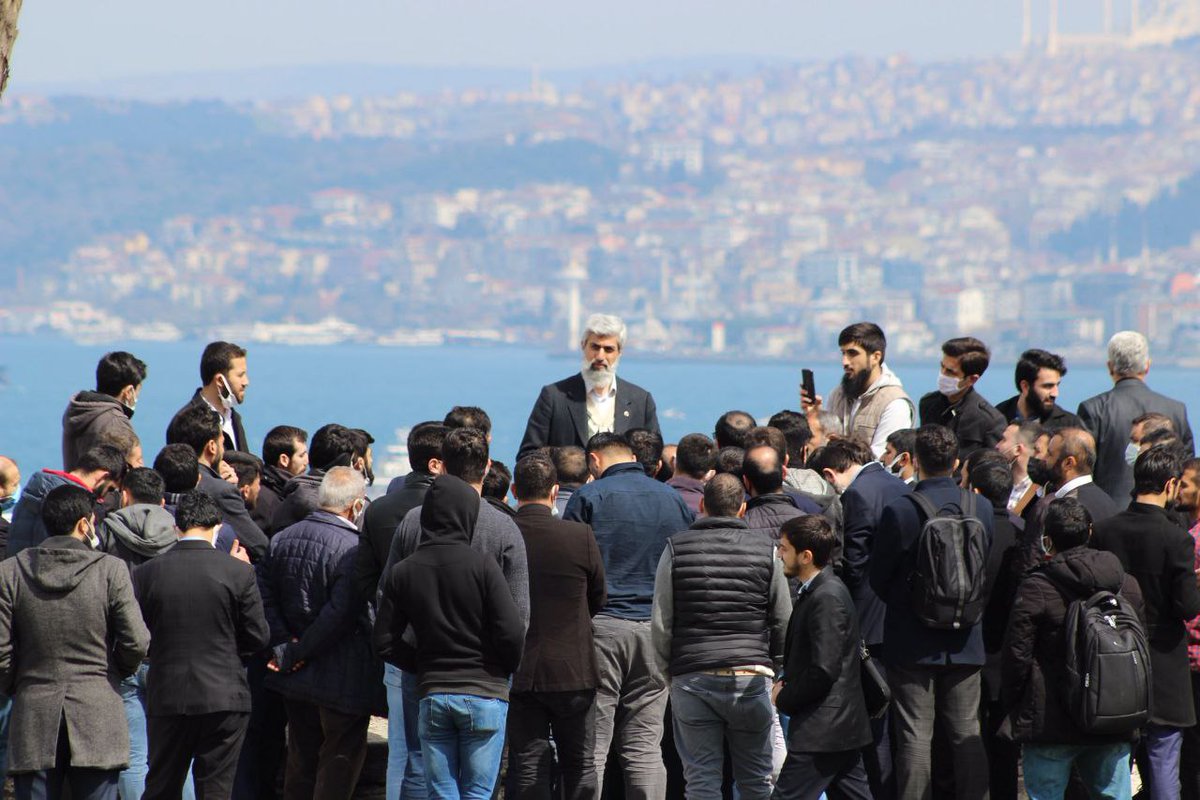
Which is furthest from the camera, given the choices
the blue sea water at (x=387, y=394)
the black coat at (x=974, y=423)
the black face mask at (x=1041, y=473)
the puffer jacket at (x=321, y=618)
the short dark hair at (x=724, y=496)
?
the blue sea water at (x=387, y=394)

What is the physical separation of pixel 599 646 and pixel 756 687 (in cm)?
61

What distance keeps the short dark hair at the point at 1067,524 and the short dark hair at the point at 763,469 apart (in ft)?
3.15

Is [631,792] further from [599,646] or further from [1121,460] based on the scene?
[1121,460]

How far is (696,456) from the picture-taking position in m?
6.32

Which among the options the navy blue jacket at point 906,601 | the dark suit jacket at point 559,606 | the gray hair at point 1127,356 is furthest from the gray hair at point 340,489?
the gray hair at point 1127,356

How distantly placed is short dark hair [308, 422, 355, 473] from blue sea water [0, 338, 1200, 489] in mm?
78200

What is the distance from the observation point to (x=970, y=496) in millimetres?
5508

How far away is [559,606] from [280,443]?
1886 millimetres

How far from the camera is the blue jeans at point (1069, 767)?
17.1 feet

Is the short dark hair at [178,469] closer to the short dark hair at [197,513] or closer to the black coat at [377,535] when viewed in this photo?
the short dark hair at [197,513]

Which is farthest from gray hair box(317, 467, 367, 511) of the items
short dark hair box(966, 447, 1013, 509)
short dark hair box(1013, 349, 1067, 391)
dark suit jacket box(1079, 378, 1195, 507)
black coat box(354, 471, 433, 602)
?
dark suit jacket box(1079, 378, 1195, 507)

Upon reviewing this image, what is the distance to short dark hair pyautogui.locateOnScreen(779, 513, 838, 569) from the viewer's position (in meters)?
5.14

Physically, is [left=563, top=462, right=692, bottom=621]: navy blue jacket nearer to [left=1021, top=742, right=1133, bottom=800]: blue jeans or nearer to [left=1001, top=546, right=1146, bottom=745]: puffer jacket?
[left=1001, top=546, right=1146, bottom=745]: puffer jacket

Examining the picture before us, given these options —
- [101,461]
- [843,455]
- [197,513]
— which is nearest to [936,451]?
[843,455]
